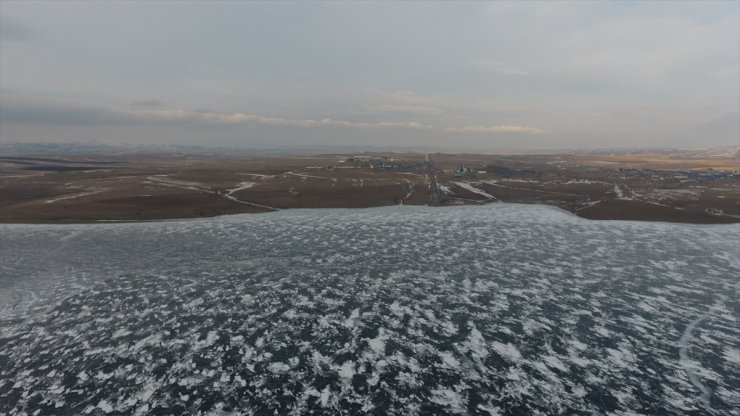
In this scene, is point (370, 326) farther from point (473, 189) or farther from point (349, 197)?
point (473, 189)

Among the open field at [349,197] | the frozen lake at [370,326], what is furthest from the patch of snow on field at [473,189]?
the frozen lake at [370,326]

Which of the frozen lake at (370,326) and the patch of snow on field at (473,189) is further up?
the patch of snow on field at (473,189)

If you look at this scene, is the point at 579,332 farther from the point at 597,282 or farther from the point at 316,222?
the point at 316,222

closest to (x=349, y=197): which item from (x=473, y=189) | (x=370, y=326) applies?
(x=473, y=189)

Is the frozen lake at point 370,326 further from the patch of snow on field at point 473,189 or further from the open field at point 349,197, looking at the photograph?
the patch of snow on field at point 473,189

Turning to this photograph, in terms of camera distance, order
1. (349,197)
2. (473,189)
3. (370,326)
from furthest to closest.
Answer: (473,189) < (349,197) < (370,326)

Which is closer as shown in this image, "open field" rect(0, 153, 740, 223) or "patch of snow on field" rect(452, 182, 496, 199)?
"open field" rect(0, 153, 740, 223)

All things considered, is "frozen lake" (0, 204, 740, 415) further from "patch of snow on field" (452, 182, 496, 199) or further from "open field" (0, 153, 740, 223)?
"patch of snow on field" (452, 182, 496, 199)

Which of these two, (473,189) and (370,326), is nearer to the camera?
(370,326)

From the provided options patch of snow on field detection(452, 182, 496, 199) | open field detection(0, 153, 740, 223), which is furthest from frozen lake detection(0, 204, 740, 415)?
patch of snow on field detection(452, 182, 496, 199)

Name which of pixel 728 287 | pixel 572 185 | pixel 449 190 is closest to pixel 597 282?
pixel 728 287
